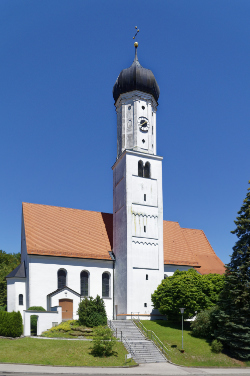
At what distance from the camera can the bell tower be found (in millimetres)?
42344

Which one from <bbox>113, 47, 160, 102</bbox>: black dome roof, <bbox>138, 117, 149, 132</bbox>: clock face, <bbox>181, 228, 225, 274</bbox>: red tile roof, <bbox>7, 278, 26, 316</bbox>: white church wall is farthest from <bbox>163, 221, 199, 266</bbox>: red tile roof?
<bbox>113, 47, 160, 102</bbox>: black dome roof

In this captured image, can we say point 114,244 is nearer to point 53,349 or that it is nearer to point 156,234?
point 156,234

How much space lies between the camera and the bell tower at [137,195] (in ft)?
139

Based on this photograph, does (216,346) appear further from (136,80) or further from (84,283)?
(136,80)

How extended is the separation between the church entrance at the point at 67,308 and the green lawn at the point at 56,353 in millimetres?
8537

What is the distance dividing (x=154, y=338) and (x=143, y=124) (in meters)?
22.8

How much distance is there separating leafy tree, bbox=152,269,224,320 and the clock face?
53.5ft

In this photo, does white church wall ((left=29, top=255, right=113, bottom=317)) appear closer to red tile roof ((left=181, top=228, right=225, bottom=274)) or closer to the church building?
the church building

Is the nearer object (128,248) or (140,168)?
(128,248)

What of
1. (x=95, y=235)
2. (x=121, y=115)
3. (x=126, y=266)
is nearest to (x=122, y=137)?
(x=121, y=115)

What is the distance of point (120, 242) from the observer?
1746 inches

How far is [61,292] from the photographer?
40562mm

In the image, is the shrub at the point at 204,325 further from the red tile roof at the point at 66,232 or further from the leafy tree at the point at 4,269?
the leafy tree at the point at 4,269

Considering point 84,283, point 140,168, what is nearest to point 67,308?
point 84,283
